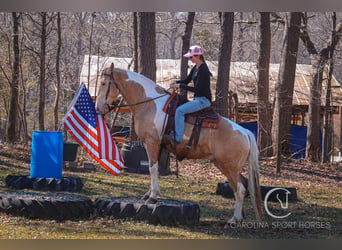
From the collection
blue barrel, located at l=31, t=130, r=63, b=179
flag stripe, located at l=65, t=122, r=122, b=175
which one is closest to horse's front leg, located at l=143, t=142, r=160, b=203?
flag stripe, located at l=65, t=122, r=122, b=175

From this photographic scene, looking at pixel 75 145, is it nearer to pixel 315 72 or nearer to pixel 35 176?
pixel 35 176

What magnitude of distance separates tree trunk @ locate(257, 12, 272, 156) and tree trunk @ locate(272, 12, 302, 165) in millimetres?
195

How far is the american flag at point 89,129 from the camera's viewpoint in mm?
8766

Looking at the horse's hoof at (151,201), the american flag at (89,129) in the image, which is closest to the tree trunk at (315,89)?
the american flag at (89,129)

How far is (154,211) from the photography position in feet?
24.5

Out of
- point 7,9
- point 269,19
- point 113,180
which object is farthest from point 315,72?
point 7,9

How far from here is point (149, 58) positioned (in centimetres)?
1208

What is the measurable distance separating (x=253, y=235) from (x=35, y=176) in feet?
13.6

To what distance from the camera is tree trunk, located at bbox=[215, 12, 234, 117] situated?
43.7ft

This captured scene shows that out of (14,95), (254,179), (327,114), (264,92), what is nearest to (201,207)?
(254,179)

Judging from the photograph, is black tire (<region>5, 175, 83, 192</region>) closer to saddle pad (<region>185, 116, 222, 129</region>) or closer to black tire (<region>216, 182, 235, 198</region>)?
black tire (<region>216, 182, 235, 198</region>)

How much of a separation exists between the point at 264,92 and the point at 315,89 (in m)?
1.32

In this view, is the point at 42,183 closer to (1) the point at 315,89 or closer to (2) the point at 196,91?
(2) the point at 196,91
